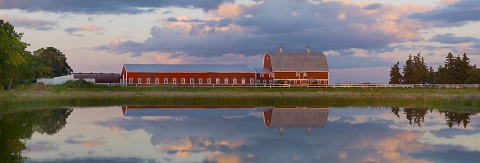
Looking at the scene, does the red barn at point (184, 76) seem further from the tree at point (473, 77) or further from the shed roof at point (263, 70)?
the tree at point (473, 77)

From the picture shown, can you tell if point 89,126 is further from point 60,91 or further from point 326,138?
point 60,91

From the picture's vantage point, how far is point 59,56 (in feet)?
304

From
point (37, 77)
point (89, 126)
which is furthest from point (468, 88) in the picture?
point (37, 77)

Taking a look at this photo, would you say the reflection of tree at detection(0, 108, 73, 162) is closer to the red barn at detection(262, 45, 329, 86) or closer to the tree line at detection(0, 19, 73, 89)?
the tree line at detection(0, 19, 73, 89)

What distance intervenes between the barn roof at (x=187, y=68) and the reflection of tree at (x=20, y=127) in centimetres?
3932

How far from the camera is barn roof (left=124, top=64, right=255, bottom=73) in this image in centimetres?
7262

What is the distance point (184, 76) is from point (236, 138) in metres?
51.9

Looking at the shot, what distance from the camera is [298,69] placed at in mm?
75625

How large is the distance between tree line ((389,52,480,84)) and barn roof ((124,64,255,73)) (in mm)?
24651

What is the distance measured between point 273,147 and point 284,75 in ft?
187

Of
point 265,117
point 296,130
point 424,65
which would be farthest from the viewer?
point 424,65

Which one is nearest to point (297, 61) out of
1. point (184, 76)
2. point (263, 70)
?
point (263, 70)

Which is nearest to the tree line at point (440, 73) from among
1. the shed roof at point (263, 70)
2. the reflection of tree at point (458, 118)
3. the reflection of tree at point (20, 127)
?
the shed roof at point (263, 70)

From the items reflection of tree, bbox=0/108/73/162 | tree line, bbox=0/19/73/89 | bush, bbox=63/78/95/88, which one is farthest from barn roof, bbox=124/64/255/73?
reflection of tree, bbox=0/108/73/162
